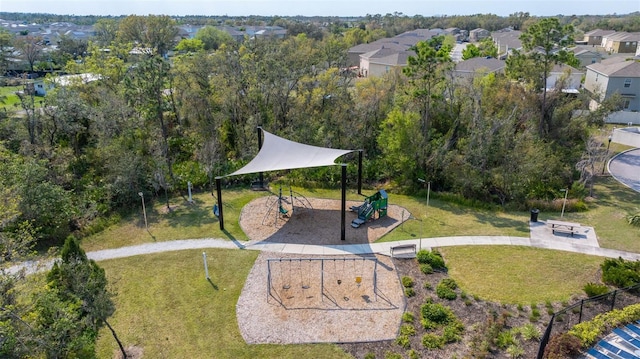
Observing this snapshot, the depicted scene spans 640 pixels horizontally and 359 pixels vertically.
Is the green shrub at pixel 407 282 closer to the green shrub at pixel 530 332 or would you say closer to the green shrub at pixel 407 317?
the green shrub at pixel 407 317

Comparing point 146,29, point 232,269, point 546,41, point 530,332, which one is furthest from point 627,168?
point 146,29

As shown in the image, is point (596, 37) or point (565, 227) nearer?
point (565, 227)

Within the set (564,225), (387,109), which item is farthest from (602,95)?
(564,225)

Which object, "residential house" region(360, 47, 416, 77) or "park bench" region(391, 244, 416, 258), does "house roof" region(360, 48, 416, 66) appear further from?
"park bench" region(391, 244, 416, 258)

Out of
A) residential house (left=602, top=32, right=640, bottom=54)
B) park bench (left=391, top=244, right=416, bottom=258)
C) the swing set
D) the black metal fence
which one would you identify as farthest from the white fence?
residential house (left=602, top=32, right=640, bottom=54)

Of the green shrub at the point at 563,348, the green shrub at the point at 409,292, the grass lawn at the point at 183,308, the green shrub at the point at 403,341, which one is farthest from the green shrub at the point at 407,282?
the green shrub at the point at 563,348

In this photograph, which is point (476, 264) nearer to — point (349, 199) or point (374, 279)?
point (374, 279)

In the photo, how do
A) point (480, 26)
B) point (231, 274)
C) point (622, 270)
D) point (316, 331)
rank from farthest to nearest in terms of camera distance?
1. point (480, 26)
2. point (231, 274)
3. point (622, 270)
4. point (316, 331)

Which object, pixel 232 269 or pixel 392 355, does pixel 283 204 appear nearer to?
pixel 232 269
